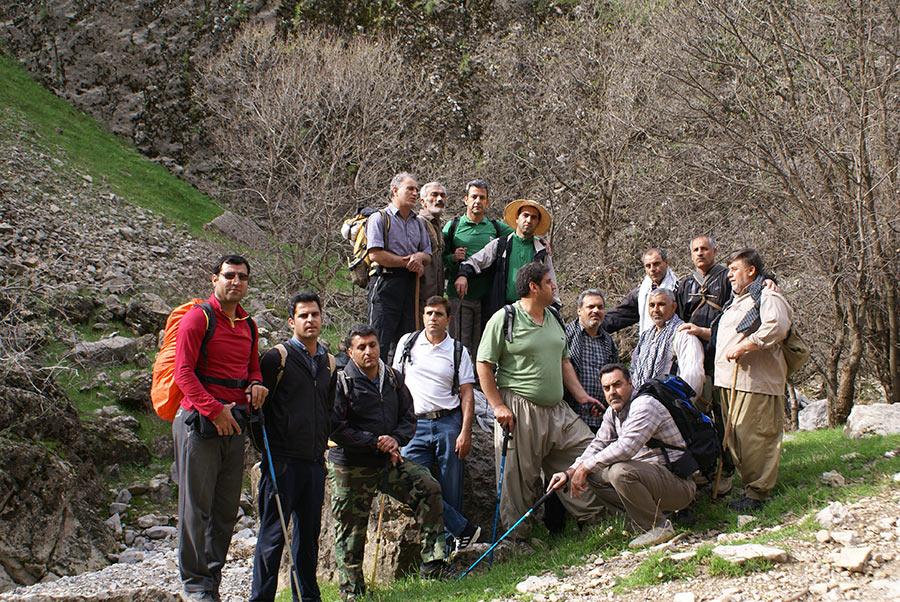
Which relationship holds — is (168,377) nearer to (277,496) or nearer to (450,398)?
(277,496)

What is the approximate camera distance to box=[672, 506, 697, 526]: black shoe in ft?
18.8

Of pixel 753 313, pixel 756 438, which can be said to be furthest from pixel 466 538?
pixel 753 313

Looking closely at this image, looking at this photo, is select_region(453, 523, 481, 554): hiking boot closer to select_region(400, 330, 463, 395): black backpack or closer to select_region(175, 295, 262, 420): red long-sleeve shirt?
select_region(400, 330, 463, 395): black backpack

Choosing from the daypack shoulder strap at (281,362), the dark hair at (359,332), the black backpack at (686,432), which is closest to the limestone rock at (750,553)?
the black backpack at (686,432)

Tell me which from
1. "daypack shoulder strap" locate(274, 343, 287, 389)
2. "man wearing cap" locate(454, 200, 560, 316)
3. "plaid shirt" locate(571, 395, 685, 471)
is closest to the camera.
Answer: "daypack shoulder strap" locate(274, 343, 287, 389)

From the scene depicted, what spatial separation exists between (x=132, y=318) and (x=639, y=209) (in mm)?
11614

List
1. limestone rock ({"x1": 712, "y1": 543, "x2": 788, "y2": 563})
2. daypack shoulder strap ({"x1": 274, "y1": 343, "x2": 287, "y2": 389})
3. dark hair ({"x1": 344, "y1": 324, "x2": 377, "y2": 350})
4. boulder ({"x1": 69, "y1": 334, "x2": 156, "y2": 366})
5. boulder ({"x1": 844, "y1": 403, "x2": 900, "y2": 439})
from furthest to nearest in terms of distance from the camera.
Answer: boulder ({"x1": 69, "y1": 334, "x2": 156, "y2": 366}) → boulder ({"x1": 844, "y1": 403, "x2": 900, "y2": 439}) → dark hair ({"x1": 344, "y1": 324, "x2": 377, "y2": 350}) → daypack shoulder strap ({"x1": 274, "y1": 343, "x2": 287, "y2": 389}) → limestone rock ({"x1": 712, "y1": 543, "x2": 788, "y2": 563})

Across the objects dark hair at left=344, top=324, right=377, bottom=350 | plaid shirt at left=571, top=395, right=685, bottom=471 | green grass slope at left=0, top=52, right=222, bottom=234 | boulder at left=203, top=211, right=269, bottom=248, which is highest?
green grass slope at left=0, top=52, right=222, bottom=234

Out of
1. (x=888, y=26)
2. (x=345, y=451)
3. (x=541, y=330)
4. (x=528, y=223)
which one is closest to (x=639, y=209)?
(x=888, y=26)

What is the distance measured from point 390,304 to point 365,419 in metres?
1.68

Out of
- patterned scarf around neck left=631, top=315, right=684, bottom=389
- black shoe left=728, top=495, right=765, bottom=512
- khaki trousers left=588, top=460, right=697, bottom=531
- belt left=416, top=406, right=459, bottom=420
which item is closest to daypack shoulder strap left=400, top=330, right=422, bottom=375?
belt left=416, top=406, right=459, bottom=420

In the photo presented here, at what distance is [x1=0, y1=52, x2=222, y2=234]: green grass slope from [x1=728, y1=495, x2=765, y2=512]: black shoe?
19307 mm

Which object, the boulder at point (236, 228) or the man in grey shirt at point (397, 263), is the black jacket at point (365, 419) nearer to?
the man in grey shirt at point (397, 263)

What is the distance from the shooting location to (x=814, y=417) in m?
11.4
